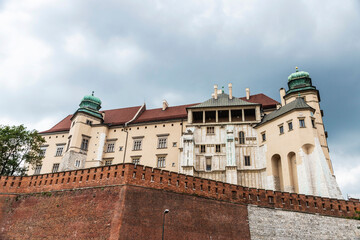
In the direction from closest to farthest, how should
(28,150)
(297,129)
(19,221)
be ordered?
(19,221) → (297,129) → (28,150)

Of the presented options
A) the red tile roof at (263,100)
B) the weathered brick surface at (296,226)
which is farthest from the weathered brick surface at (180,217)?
the red tile roof at (263,100)

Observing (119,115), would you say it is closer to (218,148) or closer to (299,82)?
(218,148)

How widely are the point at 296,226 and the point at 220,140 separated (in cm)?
1533

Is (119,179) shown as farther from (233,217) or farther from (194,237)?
(233,217)

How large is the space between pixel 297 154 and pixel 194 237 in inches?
601

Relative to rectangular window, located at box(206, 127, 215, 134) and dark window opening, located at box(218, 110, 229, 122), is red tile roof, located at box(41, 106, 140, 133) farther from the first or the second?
dark window opening, located at box(218, 110, 229, 122)

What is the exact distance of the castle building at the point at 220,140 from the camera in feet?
110

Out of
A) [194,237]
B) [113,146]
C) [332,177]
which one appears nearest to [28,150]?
[113,146]

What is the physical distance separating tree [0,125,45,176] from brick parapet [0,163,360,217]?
6965mm

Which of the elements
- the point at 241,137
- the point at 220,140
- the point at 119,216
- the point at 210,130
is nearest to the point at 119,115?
the point at 210,130

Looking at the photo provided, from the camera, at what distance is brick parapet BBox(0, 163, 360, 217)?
24.5 metres

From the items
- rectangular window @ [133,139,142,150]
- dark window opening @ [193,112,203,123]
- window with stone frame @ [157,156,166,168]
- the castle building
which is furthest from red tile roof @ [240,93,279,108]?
rectangular window @ [133,139,142,150]

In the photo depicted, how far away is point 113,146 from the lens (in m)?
46.5

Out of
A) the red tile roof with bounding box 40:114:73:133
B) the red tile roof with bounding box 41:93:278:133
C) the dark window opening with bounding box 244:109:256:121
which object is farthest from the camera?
the red tile roof with bounding box 40:114:73:133
